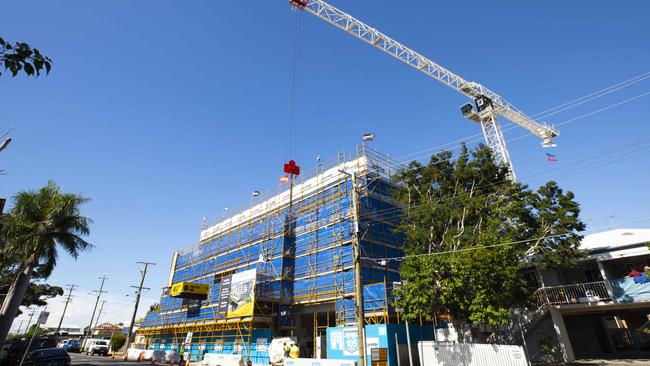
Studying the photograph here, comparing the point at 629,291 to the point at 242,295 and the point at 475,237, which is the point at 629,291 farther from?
the point at 242,295

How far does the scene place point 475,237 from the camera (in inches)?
827

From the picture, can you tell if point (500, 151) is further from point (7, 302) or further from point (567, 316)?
point (7, 302)

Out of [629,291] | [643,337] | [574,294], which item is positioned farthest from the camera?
[643,337]

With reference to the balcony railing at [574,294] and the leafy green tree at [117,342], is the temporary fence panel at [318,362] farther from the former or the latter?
the leafy green tree at [117,342]

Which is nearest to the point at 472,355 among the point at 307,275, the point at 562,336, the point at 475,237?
the point at 475,237

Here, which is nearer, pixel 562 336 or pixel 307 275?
pixel 562 336

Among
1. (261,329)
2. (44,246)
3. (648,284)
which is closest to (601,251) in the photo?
(648,284)

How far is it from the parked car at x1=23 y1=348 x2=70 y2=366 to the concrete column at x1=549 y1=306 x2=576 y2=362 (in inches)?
1178

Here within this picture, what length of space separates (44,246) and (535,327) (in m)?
34.8

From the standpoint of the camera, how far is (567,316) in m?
27.6

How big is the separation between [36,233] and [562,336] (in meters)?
36.2

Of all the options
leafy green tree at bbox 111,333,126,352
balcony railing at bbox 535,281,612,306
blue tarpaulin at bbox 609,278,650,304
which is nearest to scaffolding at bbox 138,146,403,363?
balcony railing at bbox 535,281,612,306

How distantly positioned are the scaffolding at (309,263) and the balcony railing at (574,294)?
10.4 meters

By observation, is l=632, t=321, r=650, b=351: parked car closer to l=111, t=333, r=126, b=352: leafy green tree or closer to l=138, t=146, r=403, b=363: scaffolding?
l=138, t=146, r=403, b=363: scaffolding
